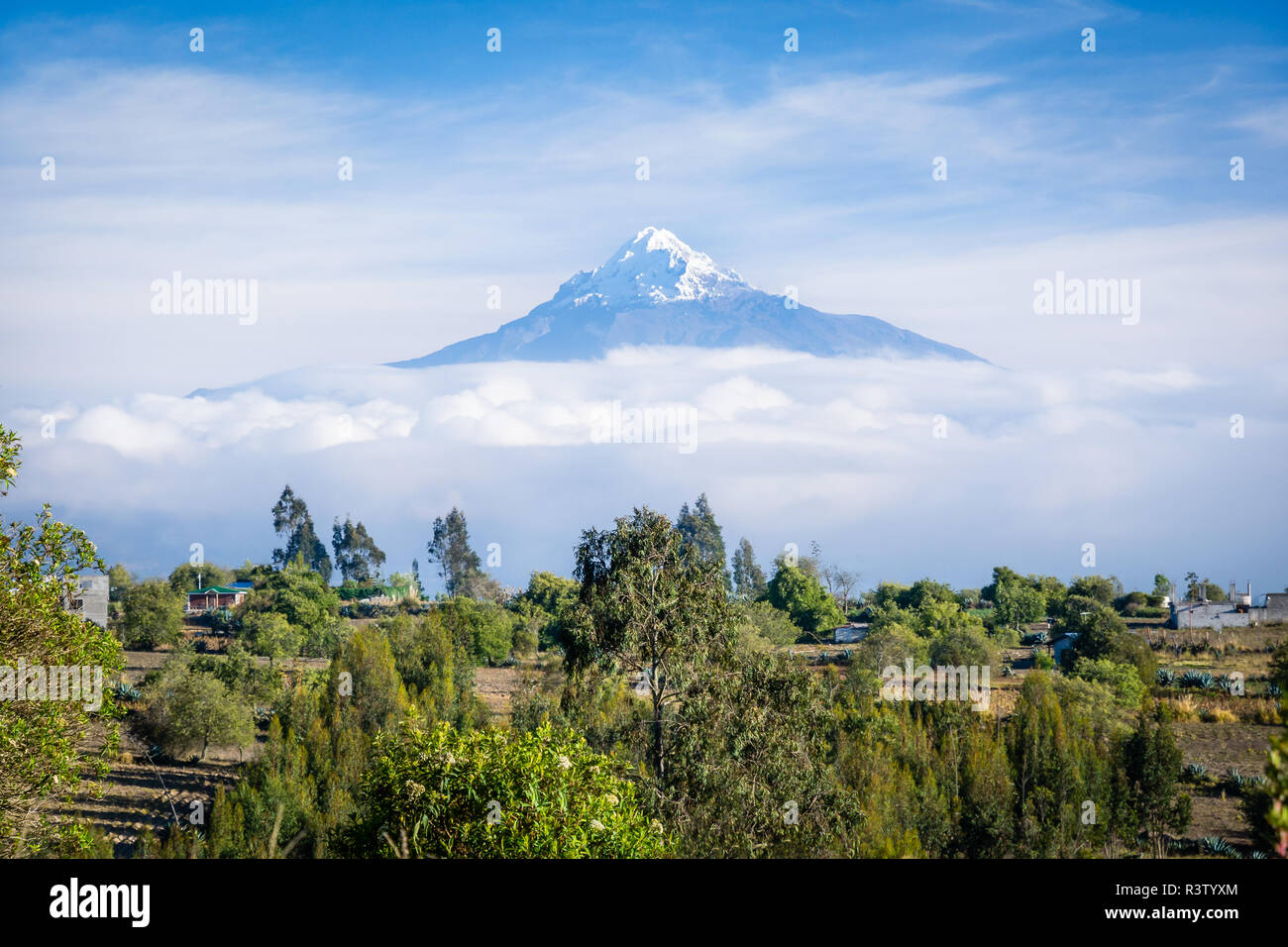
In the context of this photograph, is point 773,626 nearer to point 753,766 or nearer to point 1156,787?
point 1156,787

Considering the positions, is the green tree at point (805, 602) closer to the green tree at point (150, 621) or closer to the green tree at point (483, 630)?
the green tree at point (483, 630)

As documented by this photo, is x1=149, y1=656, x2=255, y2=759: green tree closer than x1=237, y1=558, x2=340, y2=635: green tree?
Yes

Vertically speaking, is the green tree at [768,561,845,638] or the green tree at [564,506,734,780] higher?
the green tree at [564,506,734,780]

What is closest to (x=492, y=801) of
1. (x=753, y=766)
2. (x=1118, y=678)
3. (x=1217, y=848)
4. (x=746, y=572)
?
(x=753, y=766)

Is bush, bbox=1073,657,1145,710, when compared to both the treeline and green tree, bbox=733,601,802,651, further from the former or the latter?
green tree, bbox=733,601,802,651

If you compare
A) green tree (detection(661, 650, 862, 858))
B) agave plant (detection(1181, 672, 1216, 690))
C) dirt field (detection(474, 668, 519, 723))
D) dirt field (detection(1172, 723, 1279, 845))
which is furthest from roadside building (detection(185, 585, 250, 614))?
green tree (detection(661, 650, 862, 858))

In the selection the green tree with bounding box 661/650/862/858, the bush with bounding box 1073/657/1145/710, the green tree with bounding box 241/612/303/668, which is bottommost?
the bush with bounding box 1073/657/1145/710

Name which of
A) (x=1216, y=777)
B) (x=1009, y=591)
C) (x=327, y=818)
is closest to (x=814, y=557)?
(x=1009, y=591)
